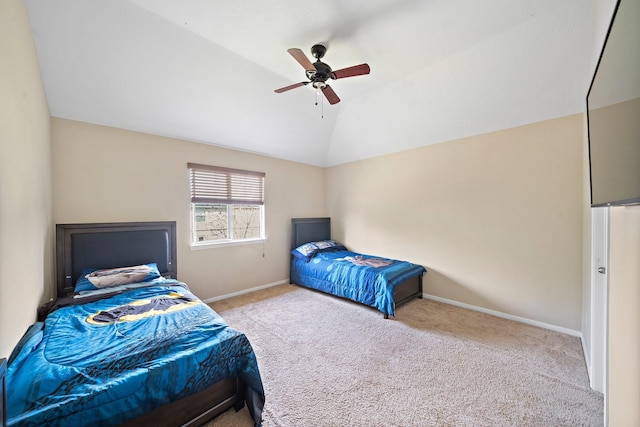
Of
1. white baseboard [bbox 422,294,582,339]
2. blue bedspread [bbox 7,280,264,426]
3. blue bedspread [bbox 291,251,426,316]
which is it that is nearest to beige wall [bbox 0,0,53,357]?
blue bedspread [bbox 7,280,264,426]

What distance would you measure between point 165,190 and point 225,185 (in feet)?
2.68

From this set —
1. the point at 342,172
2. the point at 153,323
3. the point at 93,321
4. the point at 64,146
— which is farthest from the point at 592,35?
the point at 64,146

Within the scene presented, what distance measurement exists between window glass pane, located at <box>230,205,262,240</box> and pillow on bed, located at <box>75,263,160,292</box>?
1389mm

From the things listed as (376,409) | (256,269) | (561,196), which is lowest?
(376,409)

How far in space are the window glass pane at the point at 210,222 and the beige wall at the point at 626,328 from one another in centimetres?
→ 397

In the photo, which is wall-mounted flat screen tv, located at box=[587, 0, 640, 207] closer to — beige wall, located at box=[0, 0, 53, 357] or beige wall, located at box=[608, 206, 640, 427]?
beige wall, located at box=[608, 206, 640, 427]

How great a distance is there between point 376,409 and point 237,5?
324cm

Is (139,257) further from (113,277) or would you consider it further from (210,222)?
(210,222)

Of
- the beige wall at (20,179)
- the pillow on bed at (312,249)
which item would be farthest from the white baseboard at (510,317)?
the beige wall at (20,179)

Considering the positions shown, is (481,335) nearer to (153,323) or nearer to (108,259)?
(153,323)

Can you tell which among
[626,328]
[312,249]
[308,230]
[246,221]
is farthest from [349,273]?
[626,328]

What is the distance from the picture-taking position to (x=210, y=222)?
3682mm

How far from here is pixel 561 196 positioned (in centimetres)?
264

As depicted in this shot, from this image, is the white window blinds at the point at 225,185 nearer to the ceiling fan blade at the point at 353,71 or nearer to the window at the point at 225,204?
the window at the point at 225,204
